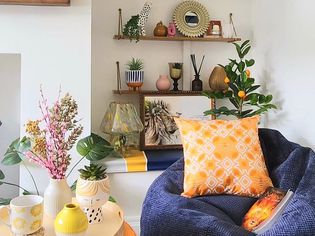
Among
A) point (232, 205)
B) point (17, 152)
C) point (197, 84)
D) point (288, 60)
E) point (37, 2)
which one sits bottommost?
point (232, 205)

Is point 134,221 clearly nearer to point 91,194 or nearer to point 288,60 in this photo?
point 91,194

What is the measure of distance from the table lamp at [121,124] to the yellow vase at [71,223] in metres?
1.39

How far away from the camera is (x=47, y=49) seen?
2.32m

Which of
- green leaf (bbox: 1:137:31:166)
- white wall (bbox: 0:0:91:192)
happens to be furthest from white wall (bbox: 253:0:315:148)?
green leaf (bbox: 1:137:31:166)

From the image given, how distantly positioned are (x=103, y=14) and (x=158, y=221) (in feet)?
6.21

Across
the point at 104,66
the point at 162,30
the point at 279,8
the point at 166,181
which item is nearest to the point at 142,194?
the point at 166,181

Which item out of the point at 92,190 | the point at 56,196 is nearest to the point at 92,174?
the point at 92,190

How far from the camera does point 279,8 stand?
2.72 m

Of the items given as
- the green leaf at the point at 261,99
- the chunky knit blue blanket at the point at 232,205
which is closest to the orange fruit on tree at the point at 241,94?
the green leaf at the point at 261,99

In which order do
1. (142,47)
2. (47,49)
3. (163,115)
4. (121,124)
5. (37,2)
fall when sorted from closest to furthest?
1. (37,2)
2. (47,49)
3. (121,124)
4. (163,115)
5. (142,47)

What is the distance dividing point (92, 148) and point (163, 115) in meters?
0.79

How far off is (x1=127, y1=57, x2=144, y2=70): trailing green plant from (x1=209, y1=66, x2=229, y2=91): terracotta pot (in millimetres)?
601

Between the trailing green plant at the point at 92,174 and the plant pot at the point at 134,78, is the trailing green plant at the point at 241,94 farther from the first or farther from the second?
the trailing green plant at the point at 92,174

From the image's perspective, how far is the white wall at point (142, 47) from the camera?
2.91 m
